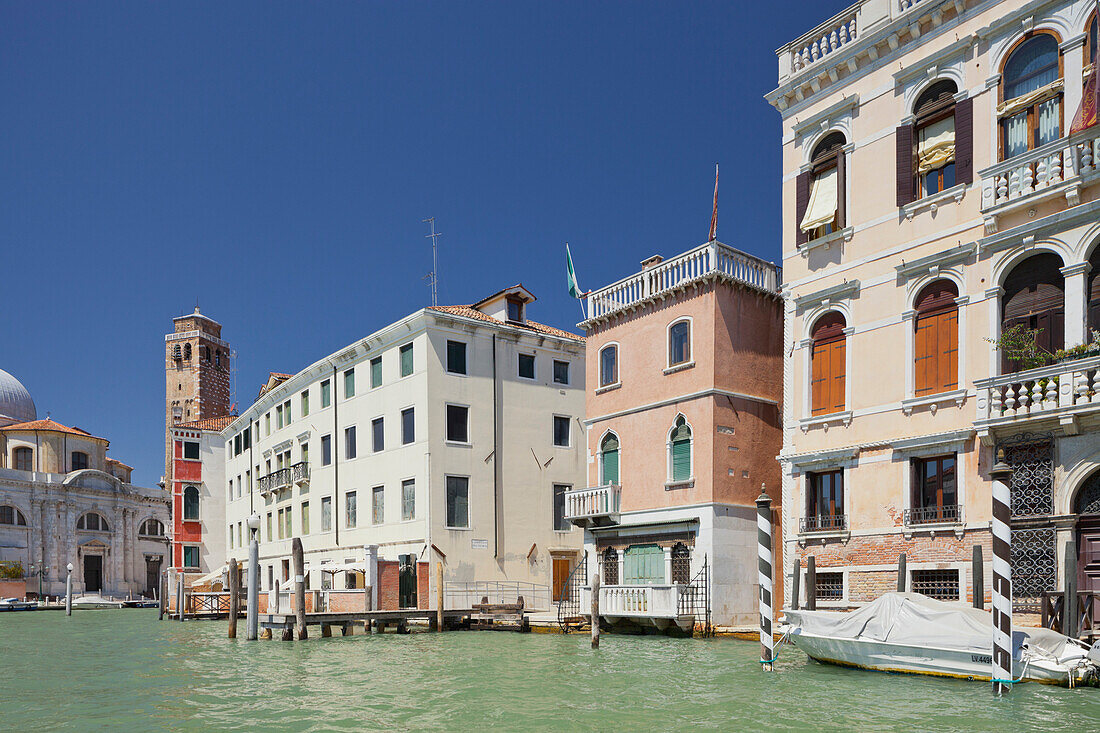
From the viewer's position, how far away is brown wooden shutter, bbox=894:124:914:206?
60.4ft

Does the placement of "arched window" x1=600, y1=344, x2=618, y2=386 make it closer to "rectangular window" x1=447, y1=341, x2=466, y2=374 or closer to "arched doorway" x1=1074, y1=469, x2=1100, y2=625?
"rectangular window" x1=447, y1=341, x2=466, y2=374

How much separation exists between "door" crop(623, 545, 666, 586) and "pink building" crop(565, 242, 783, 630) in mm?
39

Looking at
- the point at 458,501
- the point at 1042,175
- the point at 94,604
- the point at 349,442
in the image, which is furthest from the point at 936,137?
the point at 94,604

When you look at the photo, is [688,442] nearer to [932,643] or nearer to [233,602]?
[932,643]

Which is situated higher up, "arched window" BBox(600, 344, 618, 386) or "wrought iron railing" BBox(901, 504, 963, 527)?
"arched window" BBox(600, 344, 618, 386)

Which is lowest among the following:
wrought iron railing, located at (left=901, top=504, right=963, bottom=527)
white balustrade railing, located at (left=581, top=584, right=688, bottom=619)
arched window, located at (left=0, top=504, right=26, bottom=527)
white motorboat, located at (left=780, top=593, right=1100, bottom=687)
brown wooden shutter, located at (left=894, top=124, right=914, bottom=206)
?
arched window, located at (left=0, top=504, right=26, bottom=527)

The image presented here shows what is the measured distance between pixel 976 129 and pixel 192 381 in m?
75.4

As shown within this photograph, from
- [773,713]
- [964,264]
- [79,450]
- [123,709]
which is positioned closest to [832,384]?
[964,264]

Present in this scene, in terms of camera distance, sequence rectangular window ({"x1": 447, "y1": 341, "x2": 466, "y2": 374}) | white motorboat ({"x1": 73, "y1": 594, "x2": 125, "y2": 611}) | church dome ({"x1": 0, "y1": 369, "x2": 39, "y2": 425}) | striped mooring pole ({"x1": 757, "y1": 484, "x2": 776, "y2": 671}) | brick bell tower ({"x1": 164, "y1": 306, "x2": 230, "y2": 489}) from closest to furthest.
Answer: striped mooring pole ({"x1": 757, "y1": 484, "x2": 776, "y2": 671}), rectangular window ({"x1": 447, "y1": 341, "x2": 466, "y2": 374}), white motorboat ({"x1": 73, "y1": 594, "x2": 125, "y2": 611}), church dome ({"x1": 0, "y1": 369, "x2": 39, "y2": 425}), brick bell tower ({"x1": 164, "y1": 306, "x2": 230, "y2": 489})

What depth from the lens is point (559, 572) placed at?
31266 mm

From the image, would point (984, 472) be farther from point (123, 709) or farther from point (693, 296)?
point (123, 709)

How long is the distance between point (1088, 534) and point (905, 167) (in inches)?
296

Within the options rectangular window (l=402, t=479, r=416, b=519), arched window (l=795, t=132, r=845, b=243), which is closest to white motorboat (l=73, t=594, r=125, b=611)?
rectangular window (l=402, t=479, r=416, b=519)

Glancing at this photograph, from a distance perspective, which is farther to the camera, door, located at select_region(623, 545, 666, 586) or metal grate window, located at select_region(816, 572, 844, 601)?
door, located at select_region(623, 545, 666, 586)
